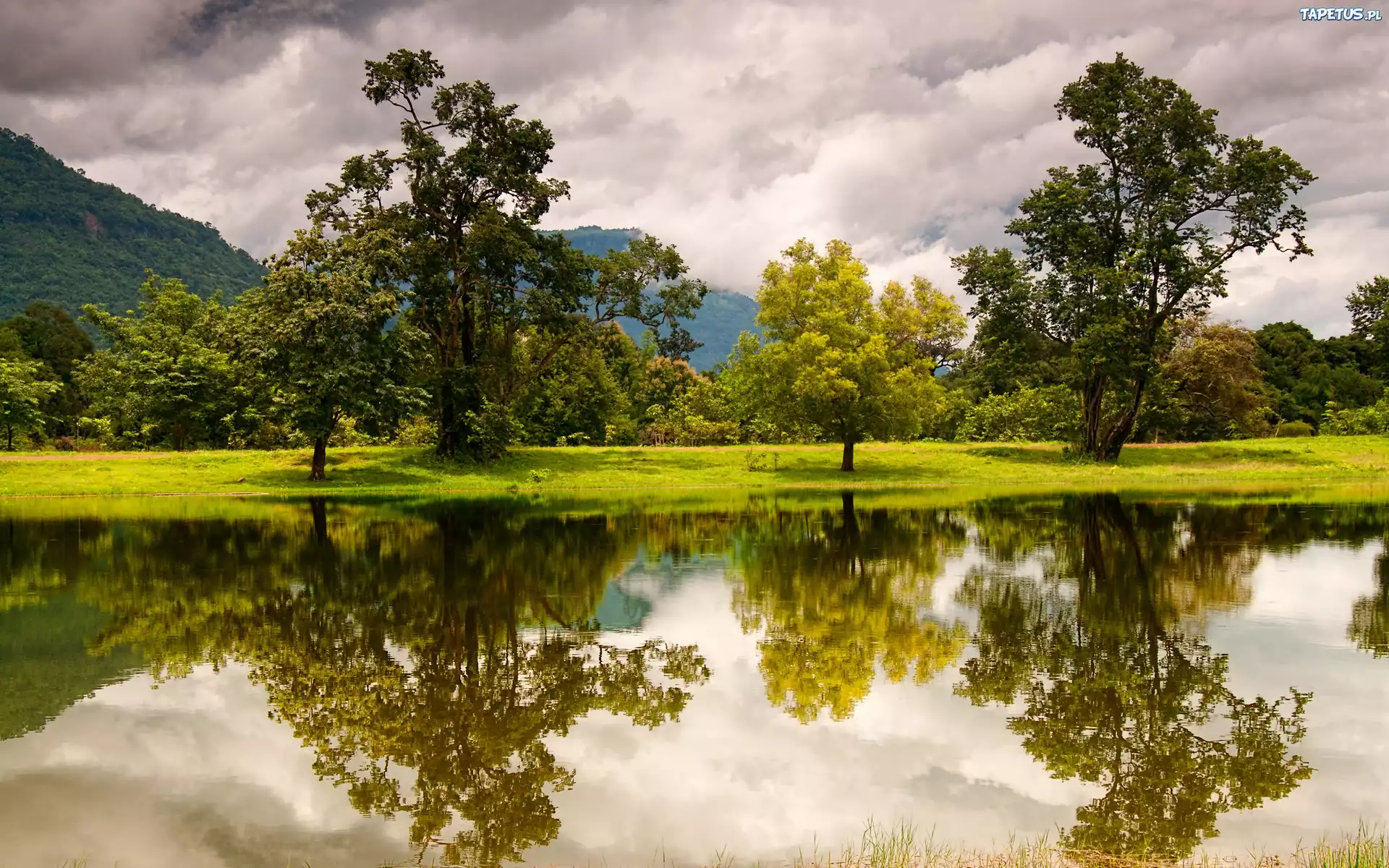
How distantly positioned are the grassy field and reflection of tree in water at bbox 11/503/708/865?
20.3 metres

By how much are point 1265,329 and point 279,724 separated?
359 feet

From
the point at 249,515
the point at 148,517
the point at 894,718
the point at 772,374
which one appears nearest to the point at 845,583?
the point at 894,718

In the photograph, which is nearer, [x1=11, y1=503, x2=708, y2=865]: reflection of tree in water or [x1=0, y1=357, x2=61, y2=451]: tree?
[x1=11, y1=503, x2=708, y2=865]: reflection of tree in water

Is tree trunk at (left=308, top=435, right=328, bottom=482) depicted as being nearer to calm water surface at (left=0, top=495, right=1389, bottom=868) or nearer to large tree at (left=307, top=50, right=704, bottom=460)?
large tree at (left=307, top=50, right=704, bottom=460)

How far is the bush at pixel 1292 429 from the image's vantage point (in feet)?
260

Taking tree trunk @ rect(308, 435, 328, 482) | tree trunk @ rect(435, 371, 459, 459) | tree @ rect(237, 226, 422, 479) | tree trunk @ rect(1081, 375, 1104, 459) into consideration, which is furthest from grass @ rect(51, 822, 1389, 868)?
tree trunk @ rect(1081, 375, 1104, 459)

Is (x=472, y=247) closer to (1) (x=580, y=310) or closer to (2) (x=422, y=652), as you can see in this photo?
(1) (x=580, y=310)

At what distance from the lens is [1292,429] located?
80.3 m

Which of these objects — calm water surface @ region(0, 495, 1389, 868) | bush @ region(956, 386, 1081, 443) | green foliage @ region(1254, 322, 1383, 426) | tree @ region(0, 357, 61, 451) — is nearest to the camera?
calm water surface @ region(0, 495, 1389, 868)

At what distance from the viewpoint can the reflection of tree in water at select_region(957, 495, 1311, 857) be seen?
326 inches

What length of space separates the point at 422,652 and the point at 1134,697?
9623 mm

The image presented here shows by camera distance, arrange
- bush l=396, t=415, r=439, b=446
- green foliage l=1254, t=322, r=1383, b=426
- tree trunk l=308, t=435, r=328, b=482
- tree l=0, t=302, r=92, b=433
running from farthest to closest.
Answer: green foliage l=1254, t=322, r=1383, b=426 < tree l=0, t=302, r=92, b=433 < bush l=396, t=415, r=439, b=446 < tree trunk l=308, t=435, r=328, b=482

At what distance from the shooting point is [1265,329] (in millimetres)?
97750

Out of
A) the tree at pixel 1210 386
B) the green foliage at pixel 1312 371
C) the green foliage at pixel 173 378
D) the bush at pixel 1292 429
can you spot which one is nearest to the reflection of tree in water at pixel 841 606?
the green foliage at pixel 173 378
